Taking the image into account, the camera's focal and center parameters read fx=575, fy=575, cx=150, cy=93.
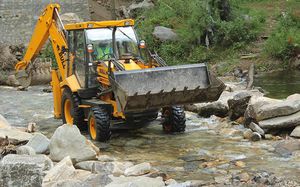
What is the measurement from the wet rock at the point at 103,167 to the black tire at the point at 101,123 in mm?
1965

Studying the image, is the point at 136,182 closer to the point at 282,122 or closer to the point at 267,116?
the point at 282,122

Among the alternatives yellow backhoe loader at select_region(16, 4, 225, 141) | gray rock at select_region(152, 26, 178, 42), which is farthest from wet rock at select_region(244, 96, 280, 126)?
gray rock at select_region(152, 26, 178, 42)

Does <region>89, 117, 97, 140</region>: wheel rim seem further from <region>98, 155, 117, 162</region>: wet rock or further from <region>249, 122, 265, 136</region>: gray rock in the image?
<region>249, 122, 265, 136</region>: gray rock

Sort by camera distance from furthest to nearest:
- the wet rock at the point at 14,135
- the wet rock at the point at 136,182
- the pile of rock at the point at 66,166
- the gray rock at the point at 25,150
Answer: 1. the wet rock at the point at 14,135
2. the gray rock at the point at 25,150
3. the pile of rock at the point at 66,166
4. the wet rock at the point at 136,182

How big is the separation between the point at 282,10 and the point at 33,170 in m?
22.5

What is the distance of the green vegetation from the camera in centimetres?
2420

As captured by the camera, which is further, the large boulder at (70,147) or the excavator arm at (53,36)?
the excavator arm at (53,36)

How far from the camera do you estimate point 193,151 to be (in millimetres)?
10523

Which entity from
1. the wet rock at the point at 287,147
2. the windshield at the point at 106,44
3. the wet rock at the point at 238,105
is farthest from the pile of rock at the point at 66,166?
the wet rock at the point at 238,105

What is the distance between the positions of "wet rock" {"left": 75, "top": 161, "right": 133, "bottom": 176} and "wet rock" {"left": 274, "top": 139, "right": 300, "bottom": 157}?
2778mm

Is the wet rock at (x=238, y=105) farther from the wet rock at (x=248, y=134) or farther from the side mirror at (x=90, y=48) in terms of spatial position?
the side mirror at (x=90, y=48)

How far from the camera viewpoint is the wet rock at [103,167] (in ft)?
28.8

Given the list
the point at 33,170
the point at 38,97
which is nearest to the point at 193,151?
the point at 33,170

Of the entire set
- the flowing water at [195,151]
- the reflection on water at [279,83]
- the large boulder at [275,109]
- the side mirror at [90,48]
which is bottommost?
the reflection on water at [279,83]
